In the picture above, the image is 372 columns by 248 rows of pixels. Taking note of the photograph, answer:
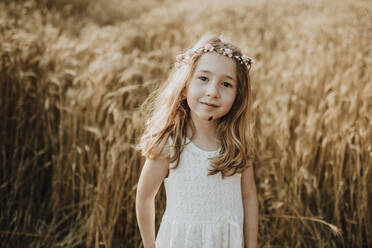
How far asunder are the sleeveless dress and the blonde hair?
5cm

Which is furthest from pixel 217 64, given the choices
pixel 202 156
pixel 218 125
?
pixel 202 156

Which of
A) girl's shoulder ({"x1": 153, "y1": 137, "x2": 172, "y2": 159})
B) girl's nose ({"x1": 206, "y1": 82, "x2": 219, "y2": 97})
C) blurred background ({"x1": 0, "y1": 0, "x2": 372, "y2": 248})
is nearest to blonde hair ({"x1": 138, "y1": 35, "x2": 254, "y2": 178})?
girl's shoulder ({"x1": 153, "y1": 137, "x2": 172, "y2": 159})

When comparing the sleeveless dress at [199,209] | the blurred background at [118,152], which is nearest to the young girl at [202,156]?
the sleeveless dress at [199,209]

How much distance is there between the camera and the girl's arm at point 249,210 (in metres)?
1.43

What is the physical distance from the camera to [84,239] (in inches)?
75.9

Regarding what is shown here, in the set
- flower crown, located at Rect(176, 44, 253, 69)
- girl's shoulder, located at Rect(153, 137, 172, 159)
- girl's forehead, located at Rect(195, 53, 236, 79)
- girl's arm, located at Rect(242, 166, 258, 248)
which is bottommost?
girl's arm, located at Rect(242, 166, 258, 248)

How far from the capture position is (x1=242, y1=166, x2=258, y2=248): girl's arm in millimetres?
1426

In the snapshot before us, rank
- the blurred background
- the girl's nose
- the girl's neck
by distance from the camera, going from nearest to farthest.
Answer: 1. the girl's nose
2. the girl's neck
3. the blurred background

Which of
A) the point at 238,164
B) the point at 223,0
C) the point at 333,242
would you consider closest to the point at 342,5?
the point at 223,0

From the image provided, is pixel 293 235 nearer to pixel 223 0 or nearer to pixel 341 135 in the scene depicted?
pixel 341 135

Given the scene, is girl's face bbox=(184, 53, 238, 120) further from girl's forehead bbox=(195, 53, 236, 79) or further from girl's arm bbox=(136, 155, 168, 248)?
girl's arm bbox=(136, 155, 168, 248)

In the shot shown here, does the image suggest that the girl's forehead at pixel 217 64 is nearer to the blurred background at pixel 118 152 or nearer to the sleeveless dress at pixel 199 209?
the sleeveless dress at pixel 199 209

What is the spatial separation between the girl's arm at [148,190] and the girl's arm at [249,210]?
0.39 m

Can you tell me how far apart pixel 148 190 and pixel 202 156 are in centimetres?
28
